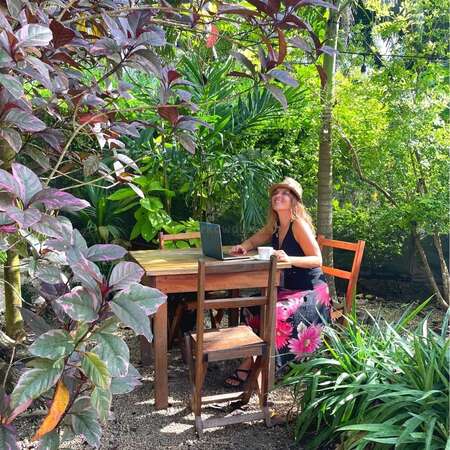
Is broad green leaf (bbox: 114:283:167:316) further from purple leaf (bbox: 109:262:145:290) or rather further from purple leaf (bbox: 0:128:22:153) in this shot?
purple leaf (bbox: 0:128:22:153)

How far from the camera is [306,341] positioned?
314cm

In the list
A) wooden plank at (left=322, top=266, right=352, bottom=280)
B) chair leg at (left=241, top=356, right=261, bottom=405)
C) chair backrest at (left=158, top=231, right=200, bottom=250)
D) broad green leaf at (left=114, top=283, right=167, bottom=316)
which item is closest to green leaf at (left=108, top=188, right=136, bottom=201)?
chair backrest at (left=158, top=231, right=200, bottom=250)

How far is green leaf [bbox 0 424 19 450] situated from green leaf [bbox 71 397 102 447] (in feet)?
0.62

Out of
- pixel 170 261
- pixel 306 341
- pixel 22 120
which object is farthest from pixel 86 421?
pixel 306 341

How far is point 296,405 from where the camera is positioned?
285 centimetres

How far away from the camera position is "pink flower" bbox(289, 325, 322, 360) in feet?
10.3

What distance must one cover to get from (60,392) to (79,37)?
3.79ft

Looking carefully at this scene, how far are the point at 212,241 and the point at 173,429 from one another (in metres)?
1.12

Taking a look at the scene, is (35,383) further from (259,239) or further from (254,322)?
(259,239)

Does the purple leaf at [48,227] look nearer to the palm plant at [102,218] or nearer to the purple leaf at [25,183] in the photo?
the purple leaf at [25,183]

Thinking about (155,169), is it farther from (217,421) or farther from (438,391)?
(438,391)

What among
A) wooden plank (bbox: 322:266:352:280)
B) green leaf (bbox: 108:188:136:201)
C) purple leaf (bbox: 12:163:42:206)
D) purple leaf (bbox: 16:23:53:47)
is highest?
purple leaf (bbox: 16:23:53:47)

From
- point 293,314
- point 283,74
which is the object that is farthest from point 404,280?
point 283,74

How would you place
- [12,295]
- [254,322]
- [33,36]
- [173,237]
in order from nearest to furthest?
[33,36] → [12,295] → [254,322] → [173,237]
